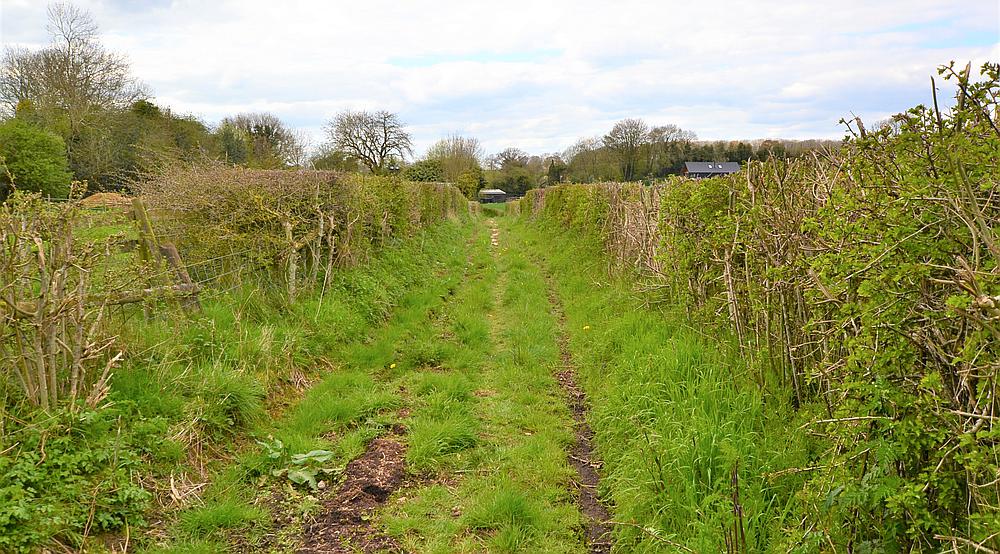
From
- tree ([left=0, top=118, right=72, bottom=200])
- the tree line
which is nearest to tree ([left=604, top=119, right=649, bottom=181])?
the tree line

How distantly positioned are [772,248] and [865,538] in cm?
218

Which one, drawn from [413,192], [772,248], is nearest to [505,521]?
[772,248]

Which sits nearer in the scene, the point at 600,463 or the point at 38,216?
the point at 38,216

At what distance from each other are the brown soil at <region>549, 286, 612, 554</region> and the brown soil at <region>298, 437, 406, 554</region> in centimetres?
133

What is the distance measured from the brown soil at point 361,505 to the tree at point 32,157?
24.8m

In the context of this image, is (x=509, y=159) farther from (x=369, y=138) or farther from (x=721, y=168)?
(x=721, y=168)

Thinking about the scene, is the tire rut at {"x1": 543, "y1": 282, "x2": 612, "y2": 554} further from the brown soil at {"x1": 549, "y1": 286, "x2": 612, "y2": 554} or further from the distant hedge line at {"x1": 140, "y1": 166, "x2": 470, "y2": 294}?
the distant hedge line at {"x1": 140, "y1": 166, "x2": 470, "y2": 294}

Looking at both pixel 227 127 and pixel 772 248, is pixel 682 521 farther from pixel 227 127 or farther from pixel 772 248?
pixel 227 127

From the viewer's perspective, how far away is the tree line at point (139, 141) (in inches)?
888

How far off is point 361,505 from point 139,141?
33561 mm

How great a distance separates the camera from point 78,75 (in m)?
30.8

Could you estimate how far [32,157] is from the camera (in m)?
23.2

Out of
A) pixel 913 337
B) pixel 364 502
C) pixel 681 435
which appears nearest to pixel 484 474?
pixel 364 502

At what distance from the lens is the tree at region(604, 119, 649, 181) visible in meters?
41.3
